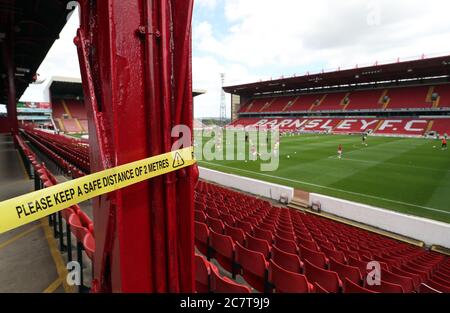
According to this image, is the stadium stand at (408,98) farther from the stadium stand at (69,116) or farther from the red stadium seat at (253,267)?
the stadium stand at (69,116)

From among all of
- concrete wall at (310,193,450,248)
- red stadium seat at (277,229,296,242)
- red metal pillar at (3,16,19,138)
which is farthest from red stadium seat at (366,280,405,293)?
red metal pillar at (3,16,19,138)

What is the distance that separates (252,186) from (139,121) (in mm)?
11743

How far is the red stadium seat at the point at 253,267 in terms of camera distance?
10.8 feet

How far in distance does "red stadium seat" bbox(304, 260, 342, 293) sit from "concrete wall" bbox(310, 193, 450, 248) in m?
6.63

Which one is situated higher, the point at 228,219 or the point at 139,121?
the point at 139,121

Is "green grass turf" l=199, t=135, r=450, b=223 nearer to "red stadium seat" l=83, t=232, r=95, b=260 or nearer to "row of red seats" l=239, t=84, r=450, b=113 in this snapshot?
"red stadium seat" l=83, t=232, r=95, b=260

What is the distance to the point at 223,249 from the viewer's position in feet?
12.7

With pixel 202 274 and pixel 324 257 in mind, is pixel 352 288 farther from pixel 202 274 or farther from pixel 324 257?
pixel 202 274

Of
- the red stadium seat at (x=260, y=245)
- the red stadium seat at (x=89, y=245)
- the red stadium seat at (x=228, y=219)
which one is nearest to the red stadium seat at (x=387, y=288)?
the red stadium seat at (x=260, y=245)

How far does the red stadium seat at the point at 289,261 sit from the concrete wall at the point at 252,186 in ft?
26.7

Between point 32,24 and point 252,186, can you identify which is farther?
point 252,186

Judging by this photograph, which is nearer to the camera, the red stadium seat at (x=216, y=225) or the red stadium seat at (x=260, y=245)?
the red stadium seat at (x=260, y=245)

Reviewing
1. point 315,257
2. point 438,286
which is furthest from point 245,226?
point 438,286

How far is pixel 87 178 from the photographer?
4.74ft
